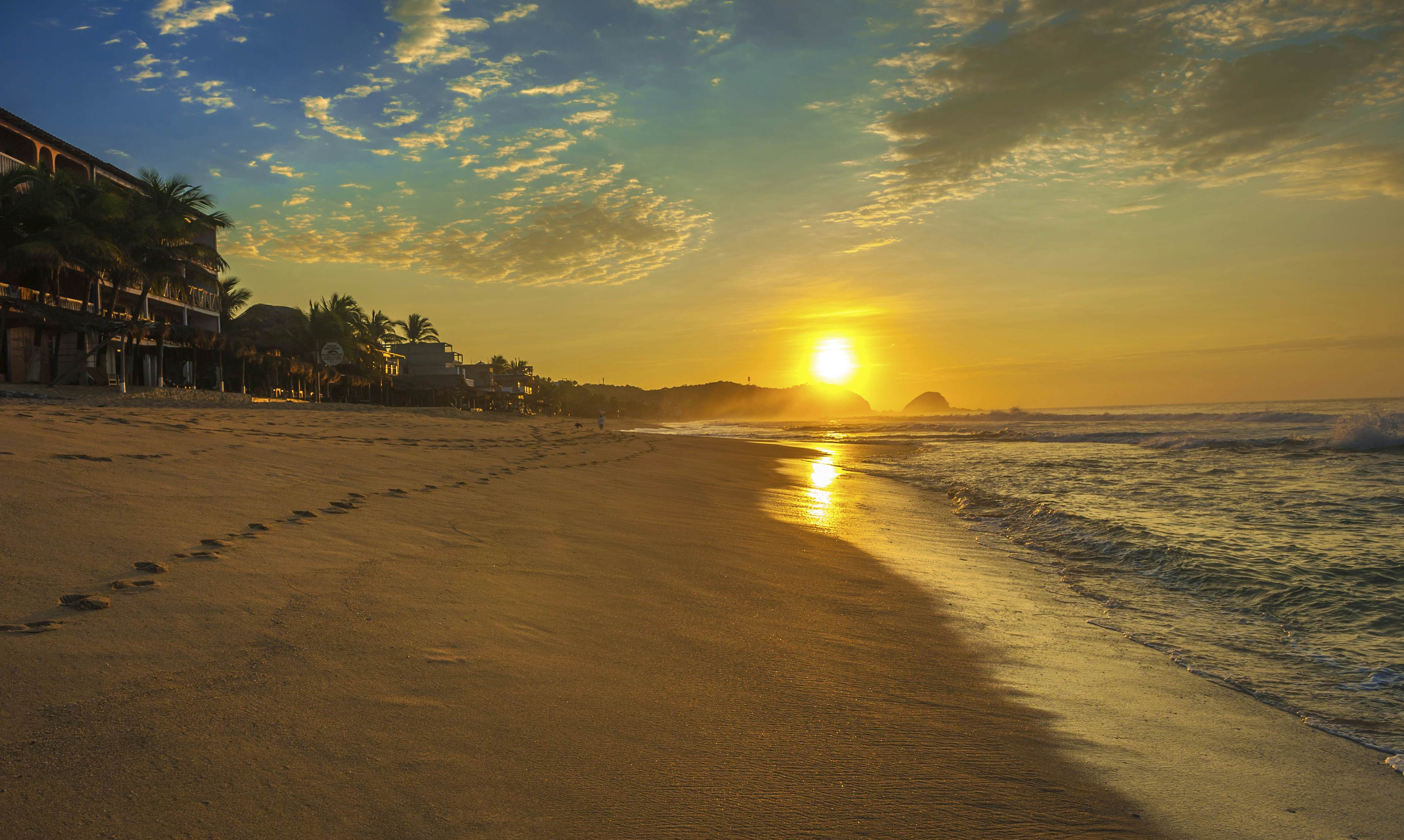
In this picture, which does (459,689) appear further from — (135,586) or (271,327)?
(271,327)

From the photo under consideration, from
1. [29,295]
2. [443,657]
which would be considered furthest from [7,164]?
[443,657]

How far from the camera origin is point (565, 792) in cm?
231

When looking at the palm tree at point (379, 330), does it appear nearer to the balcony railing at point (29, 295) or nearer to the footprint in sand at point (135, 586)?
the balcony railing at point (29, 295)

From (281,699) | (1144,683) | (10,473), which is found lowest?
(1144,683)

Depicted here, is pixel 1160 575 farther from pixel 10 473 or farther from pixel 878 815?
pixel 10 473

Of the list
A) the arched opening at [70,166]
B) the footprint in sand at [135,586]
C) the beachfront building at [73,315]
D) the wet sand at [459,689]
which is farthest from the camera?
the arched opening at [70,166]

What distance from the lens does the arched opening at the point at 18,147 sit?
108ft

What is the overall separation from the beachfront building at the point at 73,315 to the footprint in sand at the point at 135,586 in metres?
30.5

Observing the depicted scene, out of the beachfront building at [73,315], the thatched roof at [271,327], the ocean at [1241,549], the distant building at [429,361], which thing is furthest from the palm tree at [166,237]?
the distant building at [429,361]

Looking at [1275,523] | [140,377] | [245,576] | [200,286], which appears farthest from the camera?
[200,286]

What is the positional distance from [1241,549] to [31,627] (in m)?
9.40

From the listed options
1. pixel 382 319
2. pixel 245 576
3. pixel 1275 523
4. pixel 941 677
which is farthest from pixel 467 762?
pixel 382 319

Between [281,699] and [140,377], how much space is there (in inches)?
1676

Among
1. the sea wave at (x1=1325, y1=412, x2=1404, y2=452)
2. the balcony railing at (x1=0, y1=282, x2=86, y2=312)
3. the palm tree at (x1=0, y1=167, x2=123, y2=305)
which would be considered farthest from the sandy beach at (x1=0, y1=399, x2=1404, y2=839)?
the balcony railing at (x1=0, y1=282, x2=86, y2=312)
